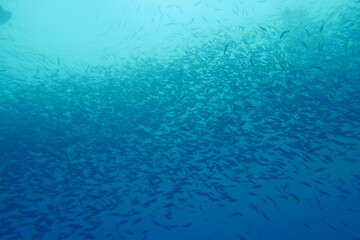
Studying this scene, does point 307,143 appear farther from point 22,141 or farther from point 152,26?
point 152,26

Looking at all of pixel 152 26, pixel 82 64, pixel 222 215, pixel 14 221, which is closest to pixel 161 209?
pixel 222 215

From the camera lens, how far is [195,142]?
10.5 m

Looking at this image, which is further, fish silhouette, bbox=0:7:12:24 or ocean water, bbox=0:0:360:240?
fish silhouette, bbox=0:7:12:24

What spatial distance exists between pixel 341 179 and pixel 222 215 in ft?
19.7

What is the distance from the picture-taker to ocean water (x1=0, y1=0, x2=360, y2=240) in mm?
9500

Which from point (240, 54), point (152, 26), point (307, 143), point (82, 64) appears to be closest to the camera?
point (307, 143)

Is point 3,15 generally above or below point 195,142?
above

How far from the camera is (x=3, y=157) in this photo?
33.0 feet

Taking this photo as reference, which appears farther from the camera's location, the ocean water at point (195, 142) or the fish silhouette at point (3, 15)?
the fish silhouette at point (3, 15)

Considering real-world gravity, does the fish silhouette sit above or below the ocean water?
above

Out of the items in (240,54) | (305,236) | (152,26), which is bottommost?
(305,236)

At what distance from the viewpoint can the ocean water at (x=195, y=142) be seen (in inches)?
374

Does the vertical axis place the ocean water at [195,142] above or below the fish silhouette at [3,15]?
below

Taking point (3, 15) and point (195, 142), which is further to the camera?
point (3, 15)
